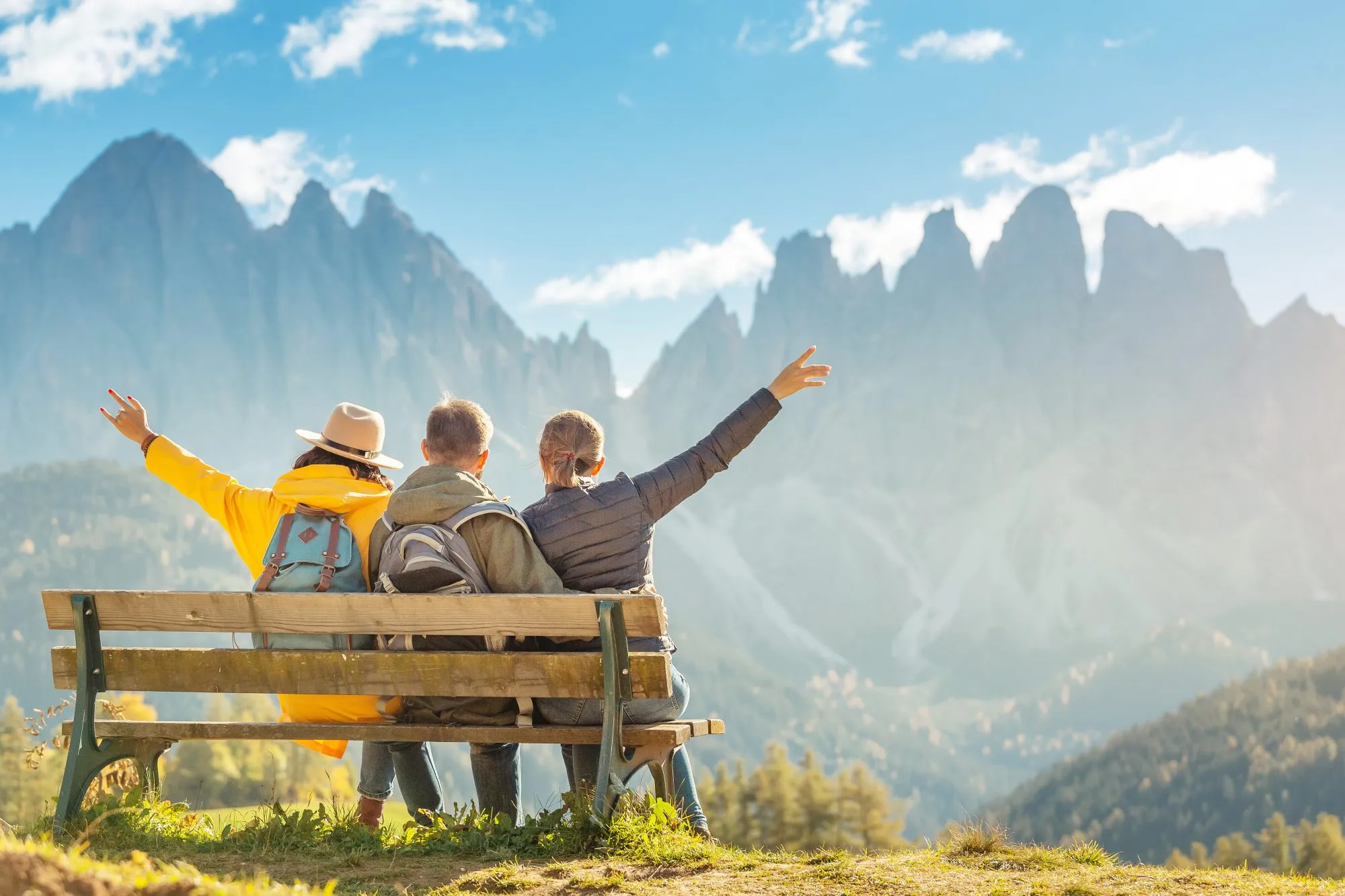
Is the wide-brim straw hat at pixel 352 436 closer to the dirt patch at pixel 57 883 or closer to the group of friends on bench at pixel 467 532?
the group of friends on bench at pixel 467 532

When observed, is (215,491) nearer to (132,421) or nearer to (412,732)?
(132,421)

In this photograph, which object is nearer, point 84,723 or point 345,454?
point 84,723

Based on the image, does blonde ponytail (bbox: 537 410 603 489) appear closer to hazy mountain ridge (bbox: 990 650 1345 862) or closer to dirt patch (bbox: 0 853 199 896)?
dirt patch (bbox: 0 853 199 896)

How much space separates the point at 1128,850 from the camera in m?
104

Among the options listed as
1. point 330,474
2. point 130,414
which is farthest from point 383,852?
point 130,414

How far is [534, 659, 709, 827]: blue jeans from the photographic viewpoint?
195 inches

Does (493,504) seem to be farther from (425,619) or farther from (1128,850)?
(1128,850)

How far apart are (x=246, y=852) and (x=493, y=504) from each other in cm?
190

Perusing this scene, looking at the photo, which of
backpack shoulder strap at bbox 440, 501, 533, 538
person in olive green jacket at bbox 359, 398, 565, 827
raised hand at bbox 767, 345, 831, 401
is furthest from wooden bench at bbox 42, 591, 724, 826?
raised hand at bbox 767, 345, 831, 401

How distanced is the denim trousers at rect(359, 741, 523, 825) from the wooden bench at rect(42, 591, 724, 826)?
1.04ft

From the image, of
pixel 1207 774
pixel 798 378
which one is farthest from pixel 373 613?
pixel 1207 774

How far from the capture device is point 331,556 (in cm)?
539

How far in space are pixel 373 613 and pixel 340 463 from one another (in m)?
1.16

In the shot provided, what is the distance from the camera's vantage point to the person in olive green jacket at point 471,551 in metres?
4.98
